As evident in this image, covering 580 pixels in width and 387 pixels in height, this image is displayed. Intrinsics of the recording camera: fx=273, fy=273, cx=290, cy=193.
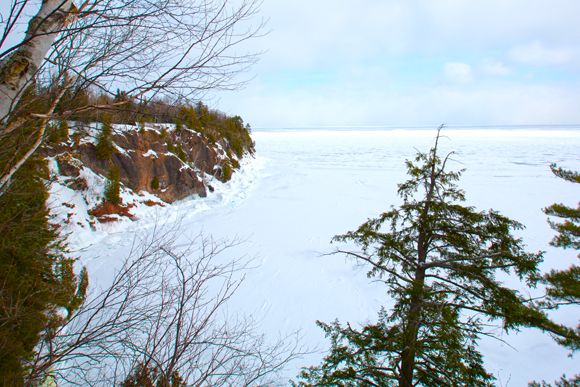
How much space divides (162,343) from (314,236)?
7037 millimetres

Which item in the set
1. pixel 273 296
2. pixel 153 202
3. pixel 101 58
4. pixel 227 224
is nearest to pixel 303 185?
pixel 227 224

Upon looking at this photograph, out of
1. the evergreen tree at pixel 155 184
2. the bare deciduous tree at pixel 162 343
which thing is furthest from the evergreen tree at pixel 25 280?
the evergreen tree at pixel 155 184

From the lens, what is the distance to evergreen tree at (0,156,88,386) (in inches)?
141

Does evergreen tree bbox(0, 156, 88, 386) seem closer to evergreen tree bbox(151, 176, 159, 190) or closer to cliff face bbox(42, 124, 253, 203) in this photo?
cliff face bbox(42, 124, 253, 203)

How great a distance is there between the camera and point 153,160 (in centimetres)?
1324

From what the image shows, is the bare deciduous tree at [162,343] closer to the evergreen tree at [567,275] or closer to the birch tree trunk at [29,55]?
the birch tree trunk at [29,55]

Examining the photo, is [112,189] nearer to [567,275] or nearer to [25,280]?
[25,280]

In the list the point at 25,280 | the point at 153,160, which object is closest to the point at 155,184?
the point at 153,160

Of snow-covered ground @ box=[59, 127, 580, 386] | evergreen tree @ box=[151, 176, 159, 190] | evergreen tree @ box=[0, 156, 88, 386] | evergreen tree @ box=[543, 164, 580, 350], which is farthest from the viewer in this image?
evergreen tree @ box=[151, 176, 159, 190]

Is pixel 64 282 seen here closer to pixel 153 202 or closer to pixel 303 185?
pixel 153 202

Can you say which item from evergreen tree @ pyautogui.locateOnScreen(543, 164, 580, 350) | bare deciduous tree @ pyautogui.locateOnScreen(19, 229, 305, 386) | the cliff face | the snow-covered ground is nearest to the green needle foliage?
evergreen tree @ pyautogui.locateOnScreen(543, 164, 580, 350)

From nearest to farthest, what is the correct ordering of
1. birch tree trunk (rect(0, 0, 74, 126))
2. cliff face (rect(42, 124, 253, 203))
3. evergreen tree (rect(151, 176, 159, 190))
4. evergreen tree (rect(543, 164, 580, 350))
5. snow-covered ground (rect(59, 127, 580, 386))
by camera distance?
1. birch tree trunk (rect(0, 0, 74, 126))
2. evergreen tree (rect(543, 164, 580, 350))
3. snow-covered ground (rect(59, 127, 580, 386))
4. cliff face (rect(42, 124, 253, 203))
5. evergreen tree (rect(151, 176, 159, 190))

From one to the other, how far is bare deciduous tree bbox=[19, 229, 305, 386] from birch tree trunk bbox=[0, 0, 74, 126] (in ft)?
6.52

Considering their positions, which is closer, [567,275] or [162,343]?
[567,275]
